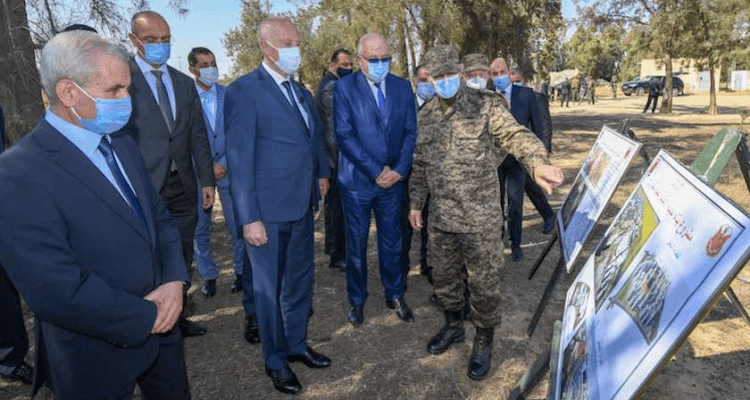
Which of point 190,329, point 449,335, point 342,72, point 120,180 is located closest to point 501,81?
point 342,72

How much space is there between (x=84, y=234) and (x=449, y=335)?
2697 millimetres

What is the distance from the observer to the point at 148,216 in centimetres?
188

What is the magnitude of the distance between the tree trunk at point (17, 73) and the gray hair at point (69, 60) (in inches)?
137

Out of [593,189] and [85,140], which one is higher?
[85,140]

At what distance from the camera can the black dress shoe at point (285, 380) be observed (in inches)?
121

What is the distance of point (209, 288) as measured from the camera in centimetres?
471

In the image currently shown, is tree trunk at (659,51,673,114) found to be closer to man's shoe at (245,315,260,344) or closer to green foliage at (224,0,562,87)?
green foliage at (224,0,562,87)

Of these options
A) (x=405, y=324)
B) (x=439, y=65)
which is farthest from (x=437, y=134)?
(x=405, y=324)

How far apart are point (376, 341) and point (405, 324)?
0.37 m

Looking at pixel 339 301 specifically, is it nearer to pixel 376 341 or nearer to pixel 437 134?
pixel 376 341

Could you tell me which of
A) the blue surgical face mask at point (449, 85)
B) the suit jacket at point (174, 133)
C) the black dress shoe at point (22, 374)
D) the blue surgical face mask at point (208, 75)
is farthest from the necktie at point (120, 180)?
the blue surgical face mask at point (208, 75)

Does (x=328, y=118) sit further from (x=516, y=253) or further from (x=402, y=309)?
(x=516, y=253)

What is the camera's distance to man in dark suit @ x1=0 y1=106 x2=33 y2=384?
3.20m

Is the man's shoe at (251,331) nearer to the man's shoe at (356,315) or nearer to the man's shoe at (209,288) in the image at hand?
the man's shoe at (356,315)
